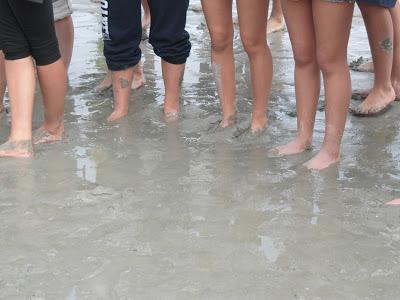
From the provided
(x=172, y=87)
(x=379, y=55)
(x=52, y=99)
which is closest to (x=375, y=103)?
(x=379, y=55)

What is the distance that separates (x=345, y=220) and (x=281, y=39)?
11.6 ft

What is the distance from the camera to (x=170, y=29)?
12.6 feet

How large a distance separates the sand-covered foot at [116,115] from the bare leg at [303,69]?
108cm

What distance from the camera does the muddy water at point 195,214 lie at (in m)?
2.32

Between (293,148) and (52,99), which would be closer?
(293,148)

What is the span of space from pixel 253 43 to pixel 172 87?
0.69 meters

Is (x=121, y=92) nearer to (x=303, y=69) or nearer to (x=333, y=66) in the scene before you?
(x=303, y=69)

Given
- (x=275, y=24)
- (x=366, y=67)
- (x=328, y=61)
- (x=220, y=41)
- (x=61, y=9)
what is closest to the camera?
(x=328, y=61)

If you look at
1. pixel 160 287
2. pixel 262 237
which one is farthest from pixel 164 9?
pixel 160 287

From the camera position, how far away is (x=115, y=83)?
13.4 ft

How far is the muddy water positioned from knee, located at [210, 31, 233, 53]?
458 millimetres

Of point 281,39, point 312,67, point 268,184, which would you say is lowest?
point 281,39

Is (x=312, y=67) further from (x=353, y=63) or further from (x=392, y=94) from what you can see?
(x=353, y=63)

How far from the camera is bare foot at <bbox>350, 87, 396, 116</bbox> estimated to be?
4027 millimetres
